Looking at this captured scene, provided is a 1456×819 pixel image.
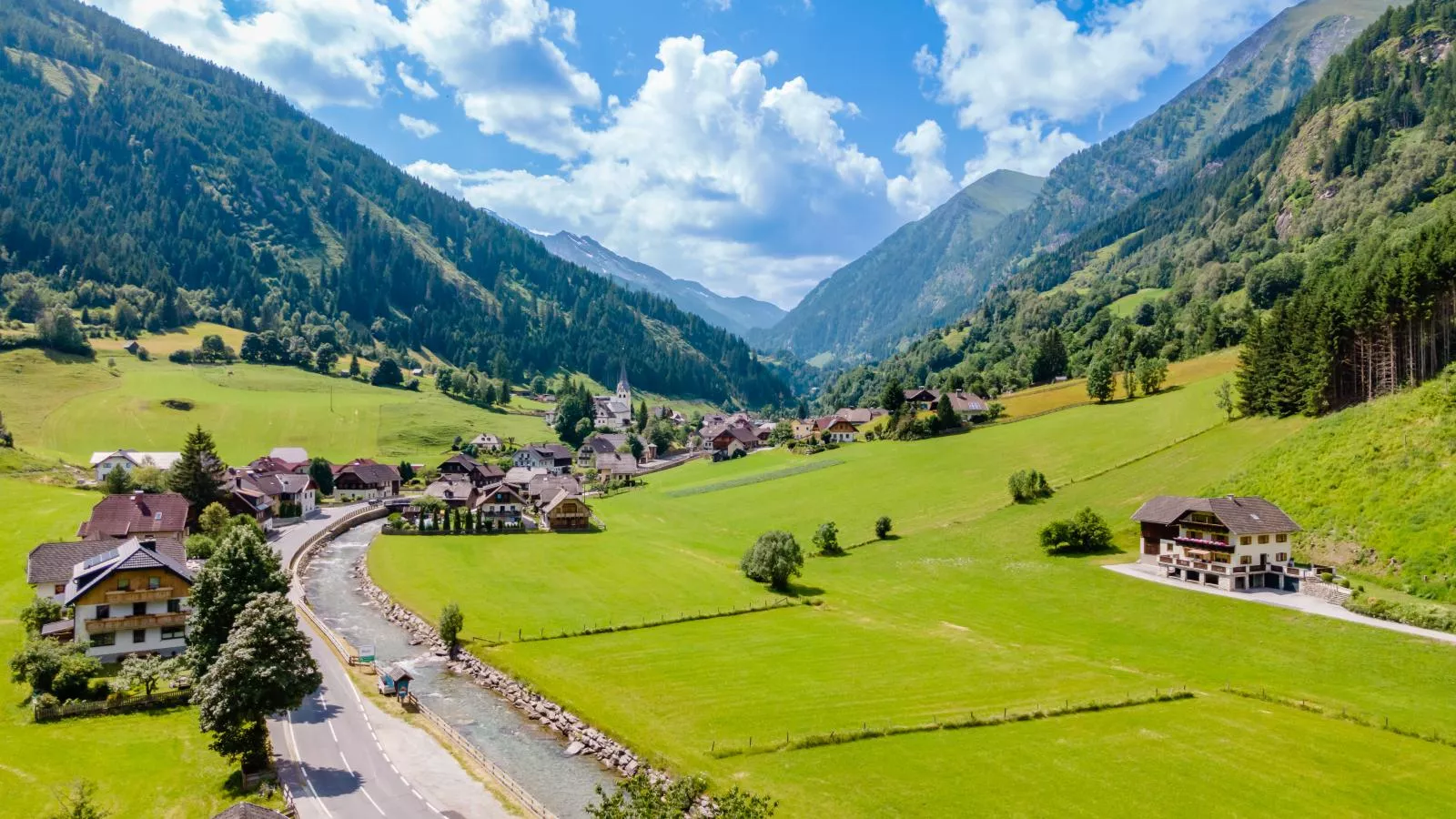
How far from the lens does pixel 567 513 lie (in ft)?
332

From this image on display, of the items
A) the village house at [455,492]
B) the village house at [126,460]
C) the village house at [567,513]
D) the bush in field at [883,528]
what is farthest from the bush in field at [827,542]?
the village house at [126,460]

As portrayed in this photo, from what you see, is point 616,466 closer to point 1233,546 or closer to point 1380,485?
point 1233,546

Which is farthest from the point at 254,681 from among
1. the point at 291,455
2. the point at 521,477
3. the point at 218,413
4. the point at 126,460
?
the point at 218,413

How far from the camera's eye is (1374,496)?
62156 millimetres

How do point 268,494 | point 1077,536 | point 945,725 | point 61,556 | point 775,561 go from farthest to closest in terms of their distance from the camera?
point 268,494 → point 1077,536 → point 775,561 → point 61,556 → point 945,725

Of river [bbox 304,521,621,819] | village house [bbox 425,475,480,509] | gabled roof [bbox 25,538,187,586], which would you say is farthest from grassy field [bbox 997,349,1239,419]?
gabled roof [bbox 25,538,187,586]

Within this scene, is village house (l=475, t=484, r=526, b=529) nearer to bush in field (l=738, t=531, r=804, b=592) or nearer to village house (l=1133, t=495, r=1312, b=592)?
bush in field (l=738, t=531, r=804, b=592)

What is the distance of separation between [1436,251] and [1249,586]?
143 ft

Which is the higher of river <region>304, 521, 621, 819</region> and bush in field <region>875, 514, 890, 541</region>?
bush in field <region>875, 514, 890, 541</region>

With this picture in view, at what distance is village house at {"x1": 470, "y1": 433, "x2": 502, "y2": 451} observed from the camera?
167 meters

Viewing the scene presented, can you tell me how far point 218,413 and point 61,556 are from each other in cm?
11204

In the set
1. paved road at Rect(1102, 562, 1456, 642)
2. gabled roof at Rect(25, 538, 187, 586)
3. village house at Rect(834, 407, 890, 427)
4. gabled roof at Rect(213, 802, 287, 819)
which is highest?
village house at Rect(834, 407, 890, 427)

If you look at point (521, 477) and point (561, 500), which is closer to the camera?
point (561, 500)

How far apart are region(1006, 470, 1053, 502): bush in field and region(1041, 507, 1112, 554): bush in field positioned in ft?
37.8
